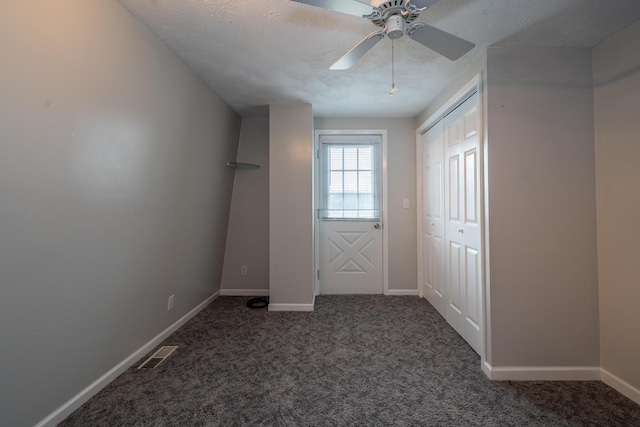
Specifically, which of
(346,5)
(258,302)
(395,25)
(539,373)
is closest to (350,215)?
(258,302)

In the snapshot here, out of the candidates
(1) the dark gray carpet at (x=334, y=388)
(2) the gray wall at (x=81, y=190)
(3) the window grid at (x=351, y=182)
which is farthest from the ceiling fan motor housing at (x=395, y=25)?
(3) the window grid at (x=351, y=182)

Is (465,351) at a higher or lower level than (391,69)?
lower

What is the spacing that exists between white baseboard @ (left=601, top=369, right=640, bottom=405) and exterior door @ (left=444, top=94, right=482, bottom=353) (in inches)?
27.4

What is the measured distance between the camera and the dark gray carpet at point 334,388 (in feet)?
4.46

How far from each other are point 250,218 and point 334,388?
2.21 metres

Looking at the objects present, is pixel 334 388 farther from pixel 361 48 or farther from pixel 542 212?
pixel 361 48

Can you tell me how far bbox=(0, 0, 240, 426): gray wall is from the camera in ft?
3.46

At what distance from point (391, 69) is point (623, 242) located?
1.91 m

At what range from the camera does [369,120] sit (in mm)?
3186

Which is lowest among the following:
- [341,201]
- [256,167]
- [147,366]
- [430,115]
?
[147,366]

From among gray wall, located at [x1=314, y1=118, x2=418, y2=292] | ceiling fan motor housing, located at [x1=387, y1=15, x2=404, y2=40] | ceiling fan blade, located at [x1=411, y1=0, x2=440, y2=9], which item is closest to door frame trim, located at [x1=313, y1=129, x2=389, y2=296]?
gray wall, located at [x1=314, y1=118, x2=418, y2=292]

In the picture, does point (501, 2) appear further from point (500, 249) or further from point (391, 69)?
point (500, 249)

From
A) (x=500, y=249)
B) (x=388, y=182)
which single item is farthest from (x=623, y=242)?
(x=388, y=182)

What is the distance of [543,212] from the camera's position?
167 cm
